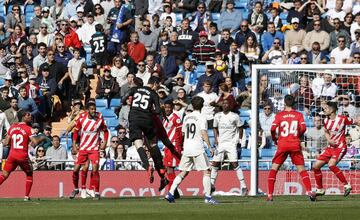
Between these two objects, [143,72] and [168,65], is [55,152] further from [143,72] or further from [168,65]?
[168,65]

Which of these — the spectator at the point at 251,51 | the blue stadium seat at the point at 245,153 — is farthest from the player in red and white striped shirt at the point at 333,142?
the spectator at the point at 251,51

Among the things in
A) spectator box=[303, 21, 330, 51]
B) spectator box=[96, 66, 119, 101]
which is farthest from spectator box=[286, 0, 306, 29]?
spectator box=[96, 66, 119, 101]

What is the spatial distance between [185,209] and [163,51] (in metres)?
12.4

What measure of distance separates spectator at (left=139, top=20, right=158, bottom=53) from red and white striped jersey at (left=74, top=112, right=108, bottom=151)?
8.16 m

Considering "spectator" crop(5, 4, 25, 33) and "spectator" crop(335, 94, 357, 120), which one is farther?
"spectator" crop(5, 4, 25, 33)

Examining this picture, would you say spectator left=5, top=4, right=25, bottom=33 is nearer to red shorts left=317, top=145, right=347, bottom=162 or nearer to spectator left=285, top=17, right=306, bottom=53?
spectator left=285, top=17, right=306, bottom=53

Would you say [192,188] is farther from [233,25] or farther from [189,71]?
[233,25]

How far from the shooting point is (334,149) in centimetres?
2684

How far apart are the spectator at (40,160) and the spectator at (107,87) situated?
328 cm

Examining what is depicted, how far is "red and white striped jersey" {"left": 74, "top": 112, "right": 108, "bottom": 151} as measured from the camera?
89.1 feet

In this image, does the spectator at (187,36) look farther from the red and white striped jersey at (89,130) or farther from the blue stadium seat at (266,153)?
the red and white striped jersey at (89,130)

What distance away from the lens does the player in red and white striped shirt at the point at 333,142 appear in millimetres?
26672

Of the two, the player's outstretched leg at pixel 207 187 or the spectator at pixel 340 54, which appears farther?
the spectator at pixel 340 54

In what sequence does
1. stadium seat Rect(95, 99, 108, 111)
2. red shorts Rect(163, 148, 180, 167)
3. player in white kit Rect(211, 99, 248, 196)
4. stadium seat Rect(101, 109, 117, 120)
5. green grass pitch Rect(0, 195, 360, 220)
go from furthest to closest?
stadium seat Rect(95, 99, 108, 111)
stadium seat Rect(101, 109, 117, 120)
player in white kit Rect(211, 99, 248, 196)
red shorts Rect(163, 148, 180, 167)
green grass pitch Rect(0, 195, 360, 220)
